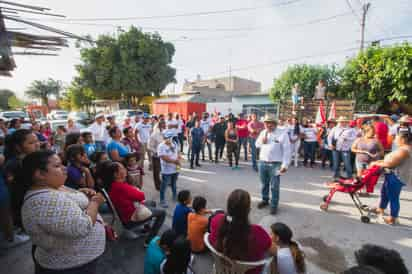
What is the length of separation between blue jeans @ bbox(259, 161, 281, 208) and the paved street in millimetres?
306

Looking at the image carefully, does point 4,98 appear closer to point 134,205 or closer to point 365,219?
point 134,205

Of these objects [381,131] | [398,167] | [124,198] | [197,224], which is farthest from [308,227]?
[381,131]

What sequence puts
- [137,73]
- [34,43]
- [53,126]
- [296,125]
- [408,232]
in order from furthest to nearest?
[137,73] → [53,126] → [296,125] → [34,43] → [408,232]

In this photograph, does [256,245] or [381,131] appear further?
[381,131]

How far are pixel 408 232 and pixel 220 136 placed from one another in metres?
5.69

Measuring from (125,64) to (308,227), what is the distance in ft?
71.4

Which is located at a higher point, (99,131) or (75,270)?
(99,131)

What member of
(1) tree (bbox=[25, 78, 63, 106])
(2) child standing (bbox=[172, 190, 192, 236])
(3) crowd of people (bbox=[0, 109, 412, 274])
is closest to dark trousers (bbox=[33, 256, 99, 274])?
(3) crowd of people (bbox=[0, 109, 412, 274])

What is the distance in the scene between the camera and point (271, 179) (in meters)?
4.21

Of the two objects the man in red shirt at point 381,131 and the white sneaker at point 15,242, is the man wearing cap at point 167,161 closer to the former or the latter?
the white sneaker at point 15,242

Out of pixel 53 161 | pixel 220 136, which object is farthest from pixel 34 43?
pixel 220 136

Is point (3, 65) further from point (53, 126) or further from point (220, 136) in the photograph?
point (53, 126)

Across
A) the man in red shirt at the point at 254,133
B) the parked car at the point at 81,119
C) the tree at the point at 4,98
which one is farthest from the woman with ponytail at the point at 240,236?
the tree at the point at 4,98

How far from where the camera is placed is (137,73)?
855 inches
